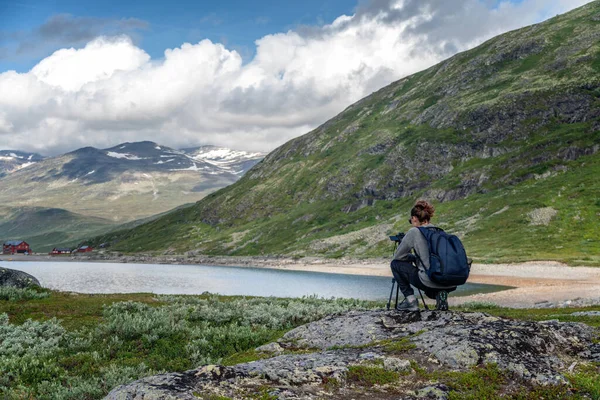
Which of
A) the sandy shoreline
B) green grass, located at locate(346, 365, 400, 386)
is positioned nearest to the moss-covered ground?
green grass, located at locate(346, 365, 400, 386)

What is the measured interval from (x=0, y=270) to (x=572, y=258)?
10318cm

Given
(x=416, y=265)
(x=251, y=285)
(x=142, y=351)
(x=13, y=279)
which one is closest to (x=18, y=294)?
(x=13, y=279)

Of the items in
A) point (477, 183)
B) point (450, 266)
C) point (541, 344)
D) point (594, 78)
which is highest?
point (594, 78)

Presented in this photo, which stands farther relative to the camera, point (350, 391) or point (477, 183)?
point (477, 183)

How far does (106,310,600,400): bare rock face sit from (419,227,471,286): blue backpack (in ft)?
3.40

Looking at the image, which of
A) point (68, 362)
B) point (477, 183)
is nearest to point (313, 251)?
point (477, 183)

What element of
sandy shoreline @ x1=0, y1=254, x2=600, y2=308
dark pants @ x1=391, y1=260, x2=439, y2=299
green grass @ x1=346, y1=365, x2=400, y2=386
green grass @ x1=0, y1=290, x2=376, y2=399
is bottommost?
sandy shoreline @ x1=0, y1=254, x2=600, y2=308

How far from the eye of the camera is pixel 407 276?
1212 cm

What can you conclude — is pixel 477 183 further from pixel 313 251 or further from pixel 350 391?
pixel 350 391

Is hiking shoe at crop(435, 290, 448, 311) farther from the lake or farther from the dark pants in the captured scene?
the lake

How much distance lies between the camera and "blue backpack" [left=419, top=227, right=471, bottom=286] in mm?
10867

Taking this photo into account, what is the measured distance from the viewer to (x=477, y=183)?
6895 inches

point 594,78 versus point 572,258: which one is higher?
point 594,78

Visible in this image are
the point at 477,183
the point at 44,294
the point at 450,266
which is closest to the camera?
the point at 450,266
